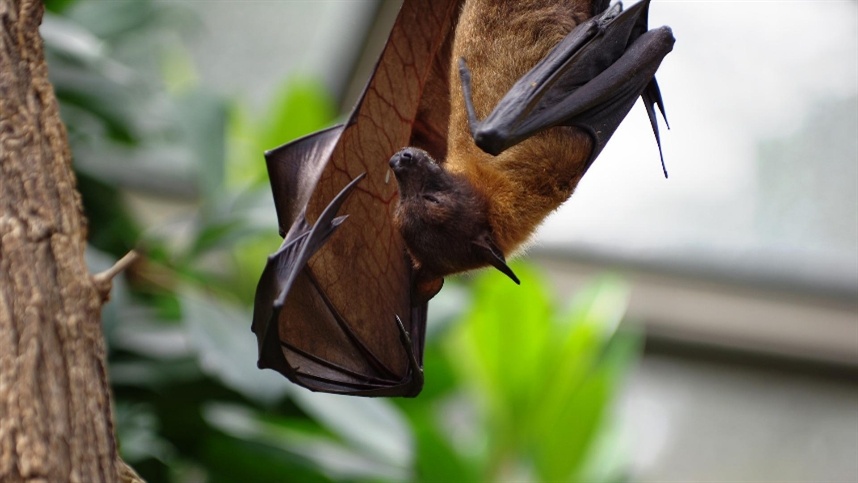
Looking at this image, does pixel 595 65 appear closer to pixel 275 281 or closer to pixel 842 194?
pixel 275 281

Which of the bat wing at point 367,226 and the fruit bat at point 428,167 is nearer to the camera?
the fruit bat at point 428,167

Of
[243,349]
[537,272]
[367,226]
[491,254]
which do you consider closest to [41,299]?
[367,226]

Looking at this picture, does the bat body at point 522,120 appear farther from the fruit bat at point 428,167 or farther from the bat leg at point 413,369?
the bat leg at point 413,369

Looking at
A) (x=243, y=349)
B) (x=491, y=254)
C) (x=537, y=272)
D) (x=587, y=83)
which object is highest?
(x=587, y=83)

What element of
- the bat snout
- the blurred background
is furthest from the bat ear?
the blurred background

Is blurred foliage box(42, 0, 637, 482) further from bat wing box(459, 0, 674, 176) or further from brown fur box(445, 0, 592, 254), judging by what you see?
bat wing box(459, 0, 674, 176)

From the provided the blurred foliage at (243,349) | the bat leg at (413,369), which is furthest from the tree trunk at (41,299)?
the blurred foliage at (243,349)

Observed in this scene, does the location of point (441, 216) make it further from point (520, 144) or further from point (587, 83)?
point (587, 83)
